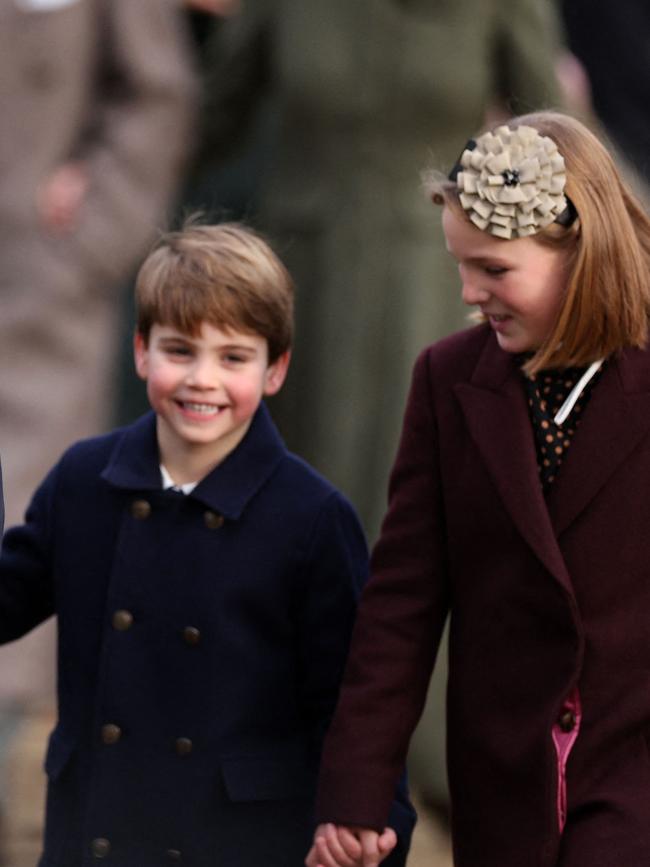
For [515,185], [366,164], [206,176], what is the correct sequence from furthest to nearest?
[206,176] → [366,164] → [515,185]

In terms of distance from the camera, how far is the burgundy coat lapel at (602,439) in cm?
377

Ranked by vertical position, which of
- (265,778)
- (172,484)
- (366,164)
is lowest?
(265,778)

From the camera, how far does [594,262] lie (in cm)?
375

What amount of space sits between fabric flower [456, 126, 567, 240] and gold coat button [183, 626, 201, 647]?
787mm

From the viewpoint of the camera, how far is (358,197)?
20.5ft

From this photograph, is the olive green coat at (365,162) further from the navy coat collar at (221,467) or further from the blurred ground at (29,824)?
the navy coat collar at (221,467)

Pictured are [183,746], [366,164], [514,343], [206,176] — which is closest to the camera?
[514,343]

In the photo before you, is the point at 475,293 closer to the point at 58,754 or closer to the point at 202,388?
the point at 202,388

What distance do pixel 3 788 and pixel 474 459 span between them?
239cm

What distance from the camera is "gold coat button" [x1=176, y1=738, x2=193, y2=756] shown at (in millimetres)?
4016

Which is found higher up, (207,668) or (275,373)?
(275,373)

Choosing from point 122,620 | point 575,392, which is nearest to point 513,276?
point 575,392

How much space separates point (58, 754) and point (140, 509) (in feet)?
1.36

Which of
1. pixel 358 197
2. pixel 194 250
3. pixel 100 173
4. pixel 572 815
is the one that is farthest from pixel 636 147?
pixel 572 815
